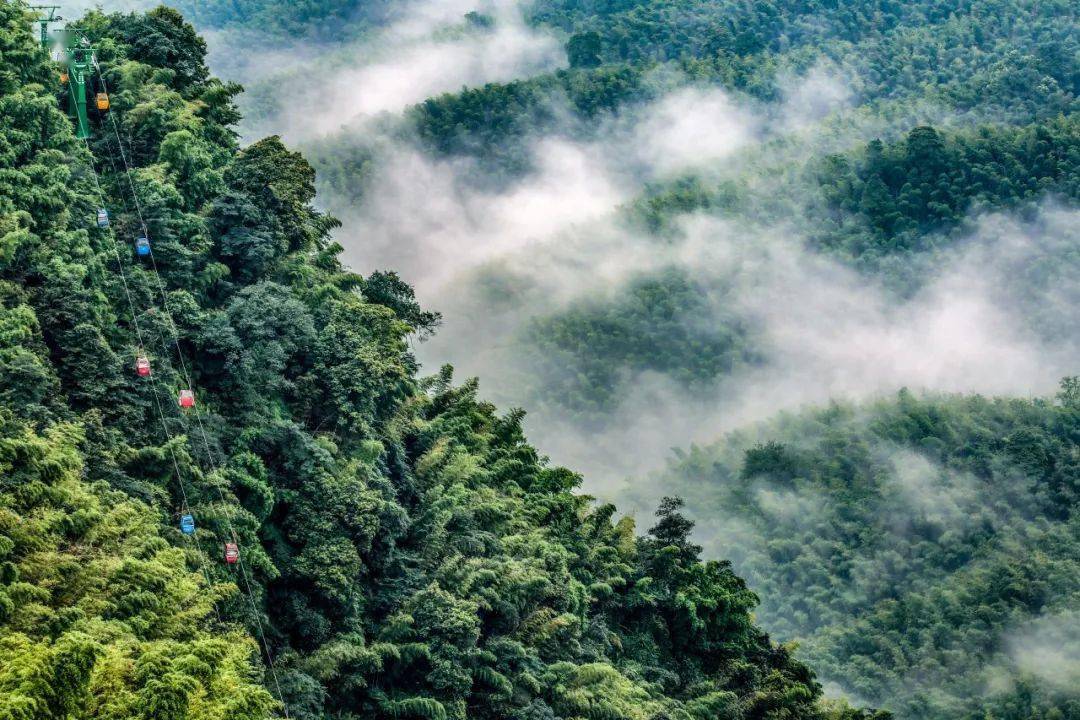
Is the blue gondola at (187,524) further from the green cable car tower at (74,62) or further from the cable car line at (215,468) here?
the green cable car tower at (74,62)

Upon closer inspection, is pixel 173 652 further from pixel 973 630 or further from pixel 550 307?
pixel 550 307

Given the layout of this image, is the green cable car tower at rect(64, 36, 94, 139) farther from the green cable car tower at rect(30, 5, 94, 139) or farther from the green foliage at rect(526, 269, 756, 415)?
the green foliage at rect(526, 269, 756, 415)

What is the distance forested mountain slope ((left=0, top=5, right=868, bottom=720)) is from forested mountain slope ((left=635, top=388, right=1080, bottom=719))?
930 inches

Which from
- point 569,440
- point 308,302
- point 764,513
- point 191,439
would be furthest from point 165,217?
point 569,440

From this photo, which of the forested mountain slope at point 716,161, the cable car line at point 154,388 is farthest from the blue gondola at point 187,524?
the forested mountain slope at point 716,161

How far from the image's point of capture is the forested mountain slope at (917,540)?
6238 centimetres

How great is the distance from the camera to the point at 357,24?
452 feet

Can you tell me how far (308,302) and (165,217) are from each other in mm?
3975

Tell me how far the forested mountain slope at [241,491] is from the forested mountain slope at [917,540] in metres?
23.6

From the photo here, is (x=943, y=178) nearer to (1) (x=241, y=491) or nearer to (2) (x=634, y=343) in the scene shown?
(2) (x=634, y=343)

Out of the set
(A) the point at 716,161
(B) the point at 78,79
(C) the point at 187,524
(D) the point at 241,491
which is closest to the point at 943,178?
(A) the point at 716,161

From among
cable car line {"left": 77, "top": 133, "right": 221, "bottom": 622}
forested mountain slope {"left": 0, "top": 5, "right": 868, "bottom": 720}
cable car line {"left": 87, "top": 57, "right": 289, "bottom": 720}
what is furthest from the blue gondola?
cable car line {"left": 87, "top": 57, "right": 289, "bottom": 720}

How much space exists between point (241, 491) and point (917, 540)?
172 feet

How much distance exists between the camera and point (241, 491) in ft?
90.2
